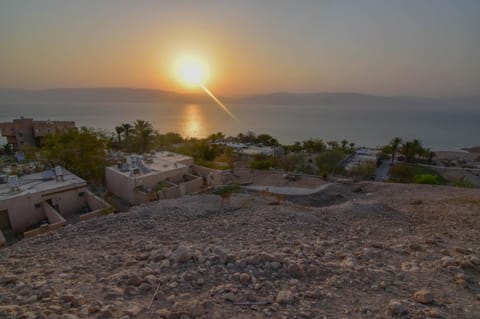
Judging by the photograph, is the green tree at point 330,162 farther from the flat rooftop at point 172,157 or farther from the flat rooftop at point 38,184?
the flat rooftop at point 38,184

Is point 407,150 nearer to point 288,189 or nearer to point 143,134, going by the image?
point 288,189

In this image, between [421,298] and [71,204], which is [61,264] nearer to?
[421,298]

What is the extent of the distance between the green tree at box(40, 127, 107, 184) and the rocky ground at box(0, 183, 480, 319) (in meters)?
14.4

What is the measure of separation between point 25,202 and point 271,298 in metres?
13.9

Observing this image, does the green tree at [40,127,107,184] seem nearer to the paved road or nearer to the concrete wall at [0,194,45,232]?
the concrete wall at [0,194,45,232]

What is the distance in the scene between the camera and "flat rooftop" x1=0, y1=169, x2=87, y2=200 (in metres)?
11.3

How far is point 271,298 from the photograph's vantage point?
255cm

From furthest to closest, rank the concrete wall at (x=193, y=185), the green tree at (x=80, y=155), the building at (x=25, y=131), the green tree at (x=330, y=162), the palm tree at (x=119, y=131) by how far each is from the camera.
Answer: the building at (x=25, y=131) → the palm tree at (x=119, y=131) → the green tree at (x=330, y=162) → the green tree at (x=80, y=155) → the concrete wall at (x=193, y=185)

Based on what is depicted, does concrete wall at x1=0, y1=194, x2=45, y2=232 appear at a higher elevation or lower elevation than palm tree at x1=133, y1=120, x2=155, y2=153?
lower

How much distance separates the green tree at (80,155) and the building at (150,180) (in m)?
2.67

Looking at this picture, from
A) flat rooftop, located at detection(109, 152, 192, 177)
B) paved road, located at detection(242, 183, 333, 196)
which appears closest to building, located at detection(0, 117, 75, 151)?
flat rooftop, located at detection(109, 152, 192, 177)

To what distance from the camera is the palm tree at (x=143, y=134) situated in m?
28.7

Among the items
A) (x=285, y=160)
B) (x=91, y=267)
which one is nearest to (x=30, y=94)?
(x=285, y=160)

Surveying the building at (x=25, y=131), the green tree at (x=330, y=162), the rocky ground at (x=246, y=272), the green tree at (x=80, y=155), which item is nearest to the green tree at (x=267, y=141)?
the green tree at (x=330, y=162)
